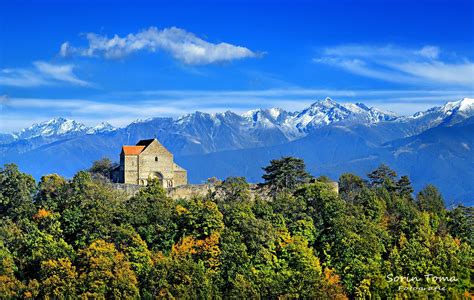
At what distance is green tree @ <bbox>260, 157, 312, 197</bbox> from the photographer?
8850 centimetres

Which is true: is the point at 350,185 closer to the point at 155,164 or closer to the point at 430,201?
the point at 430,201

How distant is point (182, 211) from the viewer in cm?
7750

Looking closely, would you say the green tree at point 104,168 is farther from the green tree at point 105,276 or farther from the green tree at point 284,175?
the green tree at point 105,276

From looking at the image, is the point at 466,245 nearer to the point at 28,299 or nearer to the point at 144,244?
the point at 144,244

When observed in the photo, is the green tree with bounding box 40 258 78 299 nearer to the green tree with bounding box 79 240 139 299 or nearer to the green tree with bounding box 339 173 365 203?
the green tree with bounding box 79 240 139 299

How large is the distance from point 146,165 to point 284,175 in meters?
16.5

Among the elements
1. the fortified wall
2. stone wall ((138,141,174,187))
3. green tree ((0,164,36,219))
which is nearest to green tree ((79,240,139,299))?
green tree ((0,164,36,219))

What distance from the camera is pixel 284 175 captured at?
89.2 m

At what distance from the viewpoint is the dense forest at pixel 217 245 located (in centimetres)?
6888

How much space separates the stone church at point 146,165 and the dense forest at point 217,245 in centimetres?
576

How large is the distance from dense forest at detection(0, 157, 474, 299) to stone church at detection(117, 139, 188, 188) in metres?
5.76

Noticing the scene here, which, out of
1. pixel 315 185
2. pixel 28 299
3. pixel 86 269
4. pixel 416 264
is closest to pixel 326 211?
pixel 315 185

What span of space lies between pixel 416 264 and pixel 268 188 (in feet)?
64.5

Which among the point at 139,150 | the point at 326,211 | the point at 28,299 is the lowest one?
the point at 28,299
